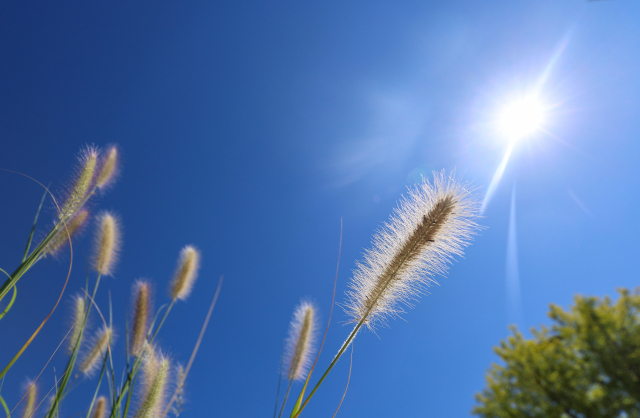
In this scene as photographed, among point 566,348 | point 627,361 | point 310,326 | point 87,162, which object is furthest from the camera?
point 310,326

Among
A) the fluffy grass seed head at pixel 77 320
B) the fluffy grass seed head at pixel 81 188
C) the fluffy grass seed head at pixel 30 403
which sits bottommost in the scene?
the fluffy grass seed head at pixel 30 403

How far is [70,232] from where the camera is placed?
3014 millimetres

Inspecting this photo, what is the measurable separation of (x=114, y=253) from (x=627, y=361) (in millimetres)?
5048

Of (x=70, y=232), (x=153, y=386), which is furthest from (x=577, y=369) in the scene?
(x=70, y=232)

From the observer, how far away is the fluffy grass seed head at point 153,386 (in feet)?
8.64

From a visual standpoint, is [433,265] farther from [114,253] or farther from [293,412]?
[114,253]

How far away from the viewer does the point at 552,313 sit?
0.91 m

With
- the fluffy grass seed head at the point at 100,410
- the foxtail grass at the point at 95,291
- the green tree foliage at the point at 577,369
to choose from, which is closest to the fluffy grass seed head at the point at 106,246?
the foxtail grass at the point at 95,291

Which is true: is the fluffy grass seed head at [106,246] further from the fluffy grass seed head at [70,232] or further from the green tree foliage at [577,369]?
the green tree foliage at [577,369]

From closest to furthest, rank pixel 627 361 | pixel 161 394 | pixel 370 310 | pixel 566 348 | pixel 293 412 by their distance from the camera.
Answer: pixel 627 361 < pixel 566 348 < pixel 293 412 < pixel 370 310 < pixel 161 394

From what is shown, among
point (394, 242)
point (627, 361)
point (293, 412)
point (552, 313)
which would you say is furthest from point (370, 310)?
point (627, 361)

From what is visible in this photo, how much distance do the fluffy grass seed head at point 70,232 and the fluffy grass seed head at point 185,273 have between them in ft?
4.59

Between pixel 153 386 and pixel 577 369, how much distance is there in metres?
3.56

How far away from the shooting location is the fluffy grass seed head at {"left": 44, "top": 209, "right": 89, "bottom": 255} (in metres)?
2.76
